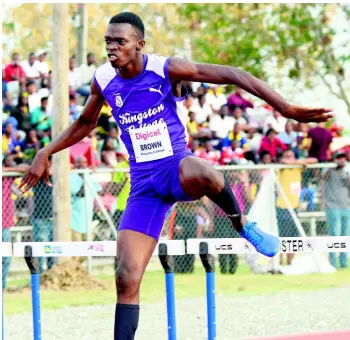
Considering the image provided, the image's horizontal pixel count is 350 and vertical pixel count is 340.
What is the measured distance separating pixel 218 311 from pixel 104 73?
18.2 feet

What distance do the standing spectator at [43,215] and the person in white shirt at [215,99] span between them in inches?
165

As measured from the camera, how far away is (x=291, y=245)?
7672 millimetres

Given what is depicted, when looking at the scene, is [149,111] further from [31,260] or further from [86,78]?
[86,78]

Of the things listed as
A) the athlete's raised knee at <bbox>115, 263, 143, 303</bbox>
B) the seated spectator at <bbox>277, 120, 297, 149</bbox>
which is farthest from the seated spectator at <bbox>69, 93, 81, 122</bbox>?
the athlete's raised knee at <bbox>115, 263, 143, 303</bbox>

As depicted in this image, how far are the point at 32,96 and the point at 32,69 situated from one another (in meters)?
1.31

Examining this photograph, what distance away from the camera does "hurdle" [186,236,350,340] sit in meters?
7.57

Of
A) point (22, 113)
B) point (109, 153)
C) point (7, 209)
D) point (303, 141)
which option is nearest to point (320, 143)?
point (303, 141)

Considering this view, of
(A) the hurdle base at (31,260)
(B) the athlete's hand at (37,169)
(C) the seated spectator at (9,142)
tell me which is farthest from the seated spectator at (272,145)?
(B) the athlete's hand at (37,169)

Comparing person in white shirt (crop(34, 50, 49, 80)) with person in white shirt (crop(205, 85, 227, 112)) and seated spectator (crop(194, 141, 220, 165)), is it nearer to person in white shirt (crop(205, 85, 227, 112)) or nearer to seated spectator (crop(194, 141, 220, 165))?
person in white shirt (crop(205, 85, 227, 112))

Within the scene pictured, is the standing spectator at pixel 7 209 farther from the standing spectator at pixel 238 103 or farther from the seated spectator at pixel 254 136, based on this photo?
Answer: the standing spectator at pixel 238 103

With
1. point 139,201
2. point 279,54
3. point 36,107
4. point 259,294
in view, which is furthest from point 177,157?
point 279,54

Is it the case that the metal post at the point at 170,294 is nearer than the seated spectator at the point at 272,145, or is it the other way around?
the metal post at the point at 170,294

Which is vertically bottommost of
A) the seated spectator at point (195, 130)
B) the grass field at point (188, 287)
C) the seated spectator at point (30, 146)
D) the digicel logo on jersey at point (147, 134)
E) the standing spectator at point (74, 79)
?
the grass field at point (188, 287)

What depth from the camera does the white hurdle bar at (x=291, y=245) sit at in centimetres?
758
